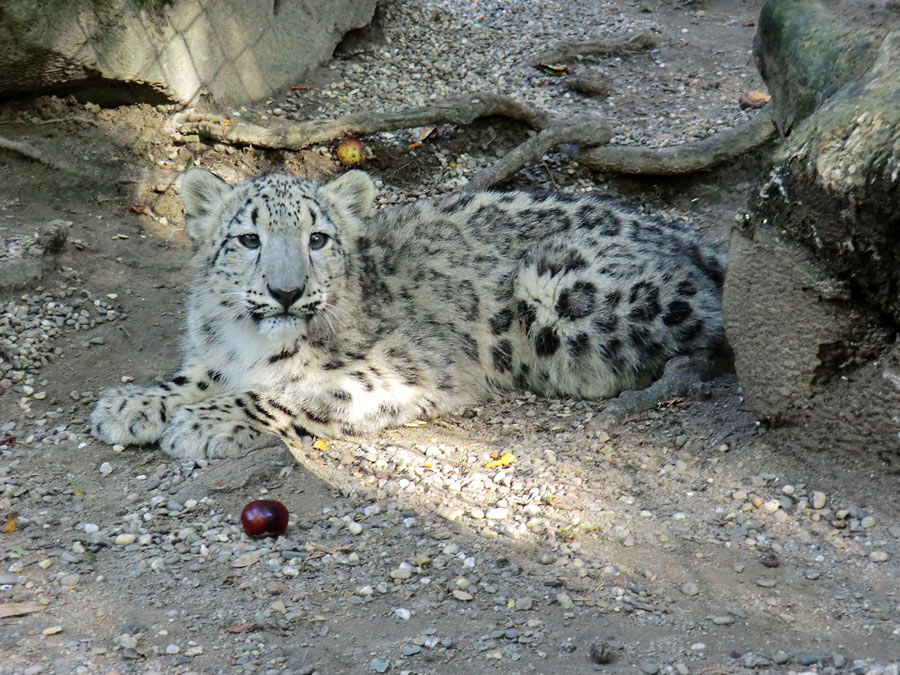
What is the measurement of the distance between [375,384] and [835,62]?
8.59 feet

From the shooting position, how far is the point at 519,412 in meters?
5.45

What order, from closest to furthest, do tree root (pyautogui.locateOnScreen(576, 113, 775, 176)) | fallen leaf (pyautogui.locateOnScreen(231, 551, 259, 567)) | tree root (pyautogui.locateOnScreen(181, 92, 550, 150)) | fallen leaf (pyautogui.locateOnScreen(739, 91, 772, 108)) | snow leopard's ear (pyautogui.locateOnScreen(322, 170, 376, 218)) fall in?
fallen leaf (pyautogui.locateOnScreen(231, 551, 259, 567)), snow leopard's ear (pyautogui.locateOnScreen(322, 170, 376, 218)), tree root (pyautogui.locateOnScreen(181, 92, 550, 150)), tree root (pyautogui.locateOnScreen(576, 113, 775, 176)), fallen leaf (pyautogui.locateOnScreen(739, 91, 772, 108))

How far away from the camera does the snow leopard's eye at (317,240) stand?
5.14m

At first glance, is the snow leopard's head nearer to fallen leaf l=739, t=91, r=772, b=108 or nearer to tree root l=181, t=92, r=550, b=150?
tree root l=181, t=92, r=550, b=150

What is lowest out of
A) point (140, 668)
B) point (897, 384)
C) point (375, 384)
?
point (140, 668)

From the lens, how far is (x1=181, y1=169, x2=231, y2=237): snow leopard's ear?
533 cm

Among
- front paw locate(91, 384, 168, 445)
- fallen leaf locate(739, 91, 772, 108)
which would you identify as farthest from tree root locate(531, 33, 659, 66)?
front paw locate(91, 384, 168, 445)

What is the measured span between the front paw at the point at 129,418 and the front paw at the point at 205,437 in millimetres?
92

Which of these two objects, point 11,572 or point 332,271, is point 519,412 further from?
point 11,572

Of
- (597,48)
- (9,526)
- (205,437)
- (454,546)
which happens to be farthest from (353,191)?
(597,48)

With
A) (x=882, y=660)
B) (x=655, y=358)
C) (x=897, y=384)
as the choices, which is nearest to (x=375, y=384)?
(x=655, y=358)

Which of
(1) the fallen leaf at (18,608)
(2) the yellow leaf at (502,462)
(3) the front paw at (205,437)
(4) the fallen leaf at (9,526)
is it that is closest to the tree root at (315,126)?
(3) the front paw at (205,437)

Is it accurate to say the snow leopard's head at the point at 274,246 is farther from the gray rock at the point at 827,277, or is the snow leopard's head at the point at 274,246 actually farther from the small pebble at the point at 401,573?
the gray rock at the point at 827,277

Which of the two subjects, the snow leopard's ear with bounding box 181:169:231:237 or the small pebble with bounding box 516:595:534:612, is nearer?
the small pebble with bounding box 516:595:534:612
